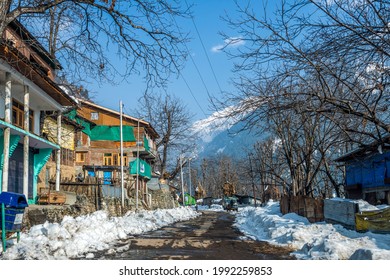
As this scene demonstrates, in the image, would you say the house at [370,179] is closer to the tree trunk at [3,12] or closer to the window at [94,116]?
the tree trunk at [3,12]

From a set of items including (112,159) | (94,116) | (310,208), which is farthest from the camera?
(94,116)

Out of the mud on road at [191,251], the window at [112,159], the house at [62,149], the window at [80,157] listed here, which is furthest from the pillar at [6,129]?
the window at [80,157]

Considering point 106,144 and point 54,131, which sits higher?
point 106,144

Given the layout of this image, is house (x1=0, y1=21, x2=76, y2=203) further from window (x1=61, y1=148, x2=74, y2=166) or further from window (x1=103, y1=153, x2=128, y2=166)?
window (x1=103, y1=153, x2=128, y2=166)

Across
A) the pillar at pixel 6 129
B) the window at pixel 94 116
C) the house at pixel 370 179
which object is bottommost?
the house at pixel 370 179

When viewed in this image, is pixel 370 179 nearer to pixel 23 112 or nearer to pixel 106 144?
pixel 23 112

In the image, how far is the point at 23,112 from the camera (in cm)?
2083

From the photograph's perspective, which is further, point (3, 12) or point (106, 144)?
point (106, 144)

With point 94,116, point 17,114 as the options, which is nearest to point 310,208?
point 17,114

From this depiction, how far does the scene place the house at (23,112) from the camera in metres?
16.4

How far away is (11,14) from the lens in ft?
27.9

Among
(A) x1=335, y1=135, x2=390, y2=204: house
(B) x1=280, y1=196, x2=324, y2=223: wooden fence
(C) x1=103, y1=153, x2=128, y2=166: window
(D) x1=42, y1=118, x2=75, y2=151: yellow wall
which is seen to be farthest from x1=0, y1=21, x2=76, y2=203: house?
(C) x1=103, y1=153, x2=128, y2=166: window

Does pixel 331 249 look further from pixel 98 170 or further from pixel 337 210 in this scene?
pixel 98 170

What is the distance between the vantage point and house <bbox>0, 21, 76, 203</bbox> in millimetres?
16422
